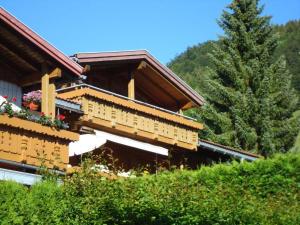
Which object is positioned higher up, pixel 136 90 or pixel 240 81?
pixel 240 81

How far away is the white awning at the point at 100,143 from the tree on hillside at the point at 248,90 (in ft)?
41.9

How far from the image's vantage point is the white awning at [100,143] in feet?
66.5

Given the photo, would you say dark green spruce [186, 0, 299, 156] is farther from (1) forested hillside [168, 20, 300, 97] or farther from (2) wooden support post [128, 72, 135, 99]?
(1) forested hillside [168, 20, 300, 97]

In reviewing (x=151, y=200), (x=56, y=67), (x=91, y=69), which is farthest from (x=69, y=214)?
(x=91, y=69)

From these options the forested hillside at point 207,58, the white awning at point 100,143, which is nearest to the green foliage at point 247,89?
the white awning at point 100,143

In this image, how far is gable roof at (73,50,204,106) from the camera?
2359 cm

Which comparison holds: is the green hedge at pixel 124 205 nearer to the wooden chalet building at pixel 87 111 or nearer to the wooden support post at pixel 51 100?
the wooden chalet building at pixel 87 111

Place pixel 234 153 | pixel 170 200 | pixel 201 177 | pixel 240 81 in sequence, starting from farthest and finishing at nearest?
pixel 240 81
pixel 234 153
pixel 201 177
pixel 170 200

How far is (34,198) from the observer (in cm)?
1231

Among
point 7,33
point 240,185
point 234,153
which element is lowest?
point 240,185

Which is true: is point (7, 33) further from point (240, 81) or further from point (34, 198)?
point (240, 81)

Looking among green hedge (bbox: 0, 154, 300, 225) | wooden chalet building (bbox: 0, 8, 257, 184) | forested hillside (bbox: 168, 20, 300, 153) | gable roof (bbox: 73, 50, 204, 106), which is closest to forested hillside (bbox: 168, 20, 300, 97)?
forested hillside (bbox: 168, 20, 300, 153)

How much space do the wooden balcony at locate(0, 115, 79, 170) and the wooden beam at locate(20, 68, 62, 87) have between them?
200 centimetres

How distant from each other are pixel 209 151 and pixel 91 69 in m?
7.38
